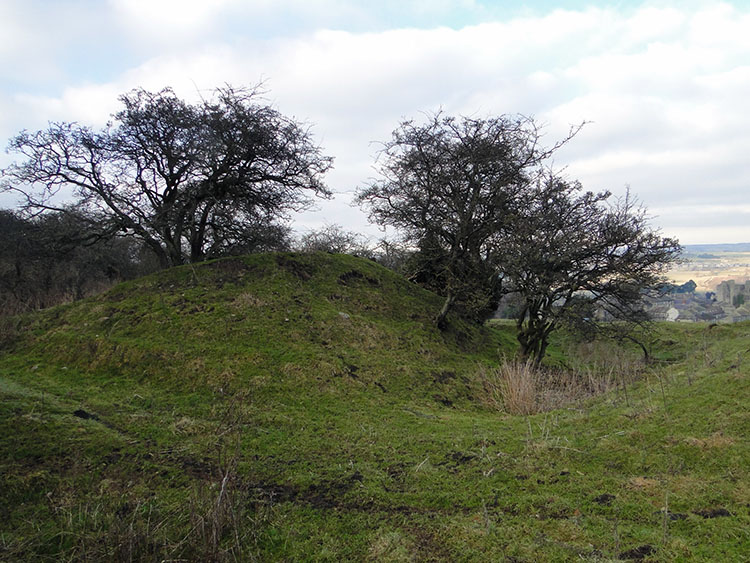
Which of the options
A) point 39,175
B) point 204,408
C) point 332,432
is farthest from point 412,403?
point 39,175

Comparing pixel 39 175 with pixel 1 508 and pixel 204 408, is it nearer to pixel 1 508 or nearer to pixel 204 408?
pixel 204 408

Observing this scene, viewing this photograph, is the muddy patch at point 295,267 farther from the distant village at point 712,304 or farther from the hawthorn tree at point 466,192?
the distant village at point 712,304

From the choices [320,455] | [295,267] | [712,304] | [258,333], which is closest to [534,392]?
[320,455]

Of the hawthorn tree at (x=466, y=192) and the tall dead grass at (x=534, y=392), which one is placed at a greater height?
the hawthorn tree at (x=466, y=192)

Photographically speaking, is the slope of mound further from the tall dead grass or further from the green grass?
the tall dead grass

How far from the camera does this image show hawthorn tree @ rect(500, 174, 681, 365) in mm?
11820

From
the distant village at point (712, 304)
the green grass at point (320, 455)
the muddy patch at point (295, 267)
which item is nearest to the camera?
the green grass at point (320, 455)

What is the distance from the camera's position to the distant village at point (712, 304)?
19297 mm

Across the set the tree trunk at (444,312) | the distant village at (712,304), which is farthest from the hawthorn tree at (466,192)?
the distant village at (712,304)

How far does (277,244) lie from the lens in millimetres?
16109

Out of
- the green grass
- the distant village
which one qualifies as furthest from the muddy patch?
the distant village

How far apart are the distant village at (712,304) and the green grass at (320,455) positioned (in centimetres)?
1047

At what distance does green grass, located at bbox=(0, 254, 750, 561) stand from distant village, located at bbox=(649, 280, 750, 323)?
1047cm

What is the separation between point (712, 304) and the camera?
26.0 m
